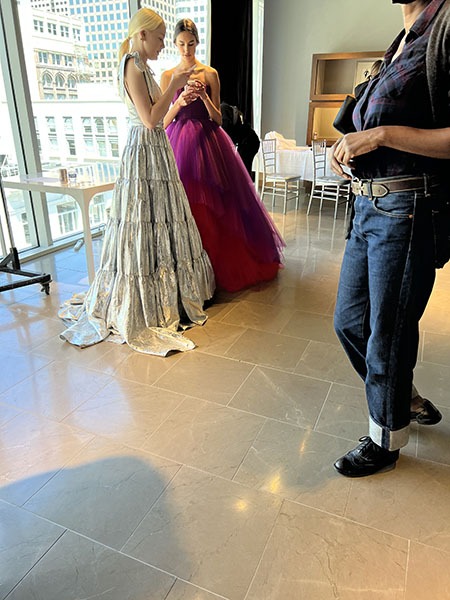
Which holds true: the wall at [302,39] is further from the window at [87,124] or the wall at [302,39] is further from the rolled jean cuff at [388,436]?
the rolled jean cuff at [388,436]

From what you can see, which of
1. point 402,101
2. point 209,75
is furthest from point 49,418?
point 209,75

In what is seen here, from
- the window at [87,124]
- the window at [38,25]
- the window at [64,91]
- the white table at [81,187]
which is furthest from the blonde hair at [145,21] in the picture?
the window at [87,124]

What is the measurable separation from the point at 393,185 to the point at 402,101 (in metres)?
0.22

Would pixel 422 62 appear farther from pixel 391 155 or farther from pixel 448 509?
pixel 448 509

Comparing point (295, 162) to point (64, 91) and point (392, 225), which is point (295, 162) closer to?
point (64, 91)

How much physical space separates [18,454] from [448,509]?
154cm

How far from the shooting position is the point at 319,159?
5785 mm

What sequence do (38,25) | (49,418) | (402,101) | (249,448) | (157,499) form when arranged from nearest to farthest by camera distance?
(402,101) < (157,499) < (249,448) < (49,418) < (38,25)

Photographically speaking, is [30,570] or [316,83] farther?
[316,83]

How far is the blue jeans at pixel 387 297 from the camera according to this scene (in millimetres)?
1288

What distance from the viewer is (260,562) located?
4.25ft

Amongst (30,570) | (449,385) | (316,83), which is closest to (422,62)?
(449,385)

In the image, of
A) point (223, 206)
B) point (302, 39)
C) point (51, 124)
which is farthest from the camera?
point (302, 39)

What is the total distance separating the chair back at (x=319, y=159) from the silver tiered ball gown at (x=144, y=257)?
3.41 metres
